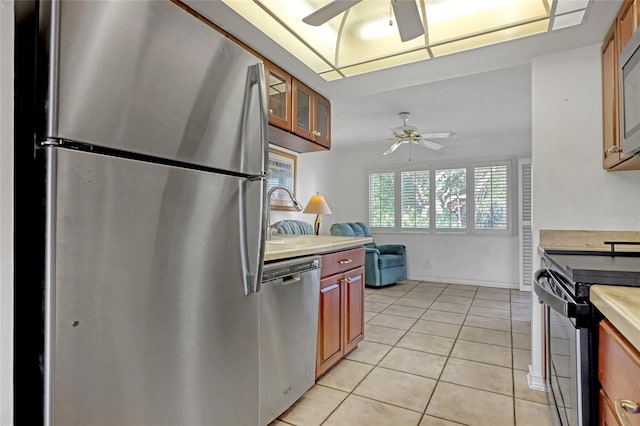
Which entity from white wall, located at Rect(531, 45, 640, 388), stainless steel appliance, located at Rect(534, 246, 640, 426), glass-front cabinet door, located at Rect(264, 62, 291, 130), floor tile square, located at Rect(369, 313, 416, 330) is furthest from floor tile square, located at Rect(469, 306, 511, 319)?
glass-front cabinet door, located at Rect(264, 62, 291, 130)

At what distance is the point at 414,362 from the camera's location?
8.41ft

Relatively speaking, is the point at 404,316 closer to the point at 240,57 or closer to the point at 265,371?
the point at 265,371

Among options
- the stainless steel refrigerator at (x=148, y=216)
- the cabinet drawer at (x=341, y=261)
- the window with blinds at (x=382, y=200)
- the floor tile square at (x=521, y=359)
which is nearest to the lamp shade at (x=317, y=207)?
the window with blinds at (x=382, y=200)

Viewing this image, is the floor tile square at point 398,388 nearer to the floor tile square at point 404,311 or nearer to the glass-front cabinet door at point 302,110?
the floor tile square at point 404,311

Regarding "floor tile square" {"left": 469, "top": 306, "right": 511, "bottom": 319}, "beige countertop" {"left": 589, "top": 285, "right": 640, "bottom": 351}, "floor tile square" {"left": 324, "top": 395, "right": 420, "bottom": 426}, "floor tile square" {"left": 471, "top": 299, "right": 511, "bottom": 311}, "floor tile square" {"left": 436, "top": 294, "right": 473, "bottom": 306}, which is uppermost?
"beige countertop" {"left": 589, "top": 285, "right": 640, "bottom": 351}

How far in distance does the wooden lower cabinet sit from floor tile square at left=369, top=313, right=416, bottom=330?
713 mm

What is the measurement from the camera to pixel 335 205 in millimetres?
6508

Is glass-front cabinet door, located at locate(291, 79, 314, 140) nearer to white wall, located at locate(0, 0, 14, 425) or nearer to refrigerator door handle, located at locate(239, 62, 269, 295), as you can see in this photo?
refrigerator door handle, located at locate(239, 62, 269, 295)

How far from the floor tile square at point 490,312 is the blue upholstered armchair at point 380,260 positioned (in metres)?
1.36

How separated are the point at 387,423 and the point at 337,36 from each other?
2.42 m

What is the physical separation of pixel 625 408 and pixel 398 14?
1619mm

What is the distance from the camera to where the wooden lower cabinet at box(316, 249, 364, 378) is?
7.36 feet

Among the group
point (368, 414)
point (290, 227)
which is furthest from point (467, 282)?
point (368, 414)

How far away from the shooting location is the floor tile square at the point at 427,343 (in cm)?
279
